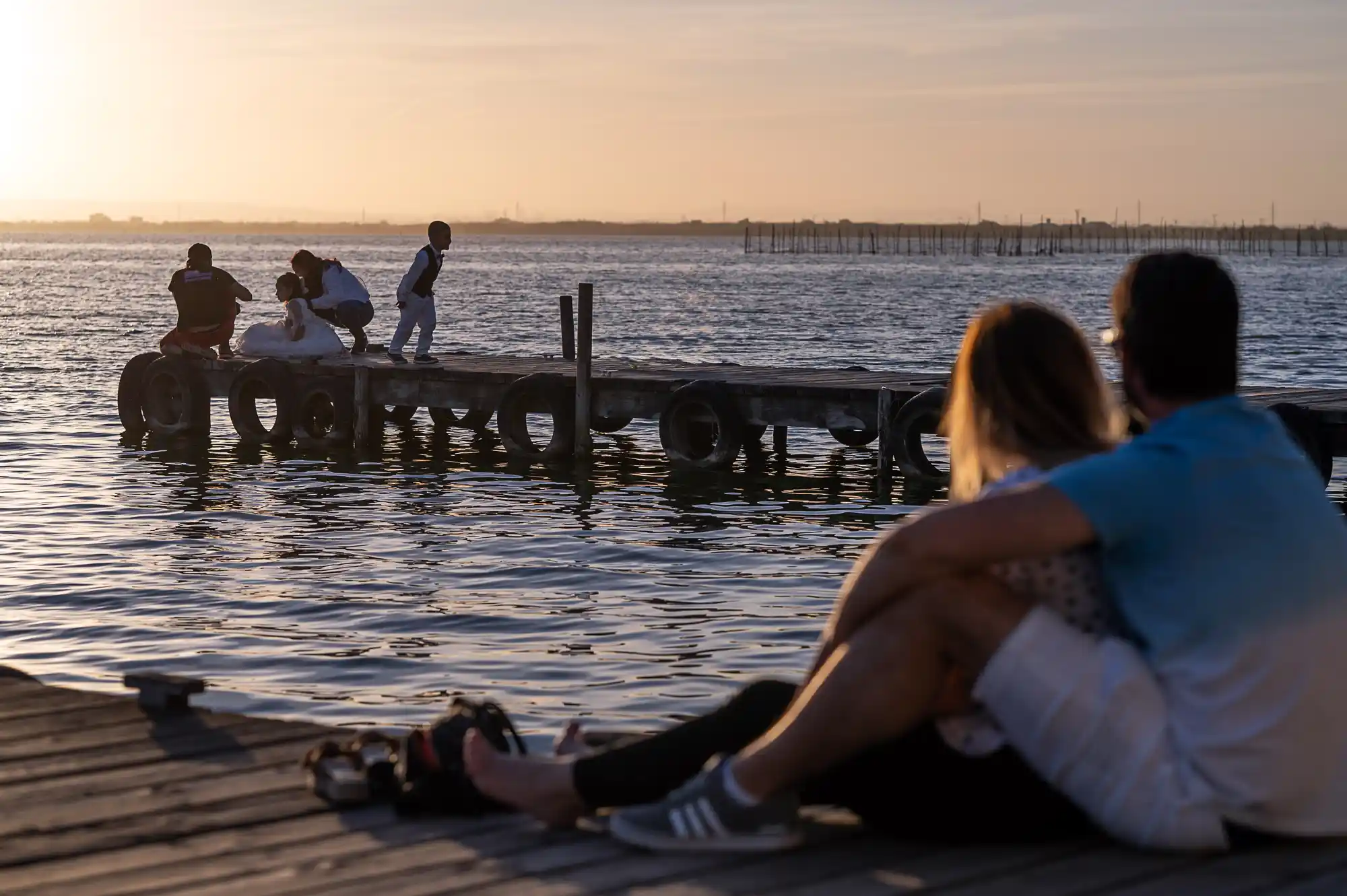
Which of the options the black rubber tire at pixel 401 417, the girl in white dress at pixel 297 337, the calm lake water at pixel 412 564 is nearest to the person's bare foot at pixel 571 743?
the calm lake water at pixel 412 564

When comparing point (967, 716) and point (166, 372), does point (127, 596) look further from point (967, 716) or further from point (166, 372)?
point (166, 372)

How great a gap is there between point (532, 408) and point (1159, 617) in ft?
55.3

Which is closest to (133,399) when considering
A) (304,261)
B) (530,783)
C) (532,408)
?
(304,261)

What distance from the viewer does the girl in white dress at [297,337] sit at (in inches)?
870

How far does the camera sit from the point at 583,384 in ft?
64.6

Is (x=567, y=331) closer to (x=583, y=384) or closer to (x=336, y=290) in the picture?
(x=336, y=290)

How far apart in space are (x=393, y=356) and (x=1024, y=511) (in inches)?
746

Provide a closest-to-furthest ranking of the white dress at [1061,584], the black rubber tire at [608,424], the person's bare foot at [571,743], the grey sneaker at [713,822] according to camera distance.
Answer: the white dress at [1061,584]
the grey sneaker at [713,822]
the person's bare foot at [571,743]
the black rubber tire at [608,424]

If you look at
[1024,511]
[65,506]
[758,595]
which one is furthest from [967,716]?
[65,506]

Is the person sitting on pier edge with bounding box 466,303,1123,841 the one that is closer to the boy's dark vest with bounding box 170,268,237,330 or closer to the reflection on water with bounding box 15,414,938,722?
the reflection on water with bounding box 15,414,938,722

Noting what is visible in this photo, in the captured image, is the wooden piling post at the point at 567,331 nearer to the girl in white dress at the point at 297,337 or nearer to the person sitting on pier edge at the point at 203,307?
the girl in white dress at the point at 297,337

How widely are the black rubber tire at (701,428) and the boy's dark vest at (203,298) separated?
653 centimetres

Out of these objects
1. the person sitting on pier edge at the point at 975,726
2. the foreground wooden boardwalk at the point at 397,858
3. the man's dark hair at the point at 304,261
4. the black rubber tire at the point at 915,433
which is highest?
the man's dark hair at the point at 304,261

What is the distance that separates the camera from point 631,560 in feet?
46.5
